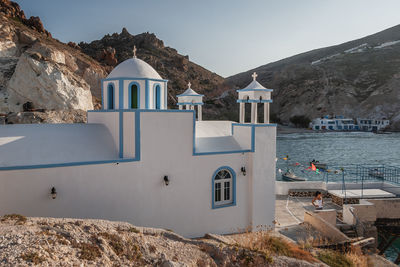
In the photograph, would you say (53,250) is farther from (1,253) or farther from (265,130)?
(265,130)

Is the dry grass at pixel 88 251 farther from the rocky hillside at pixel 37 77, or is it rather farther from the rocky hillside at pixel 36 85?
the rocky hillside at pixel 36 85

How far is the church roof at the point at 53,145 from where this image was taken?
757cm

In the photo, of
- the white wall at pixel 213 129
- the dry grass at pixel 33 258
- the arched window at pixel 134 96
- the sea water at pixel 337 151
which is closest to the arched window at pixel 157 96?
the arched window at pixel 134 96

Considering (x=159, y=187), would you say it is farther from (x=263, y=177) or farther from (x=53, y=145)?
(x=263, y=177)

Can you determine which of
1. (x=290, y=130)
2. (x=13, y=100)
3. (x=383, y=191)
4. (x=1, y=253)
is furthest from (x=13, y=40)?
(x=290, y=130)

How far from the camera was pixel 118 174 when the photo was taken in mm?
8383

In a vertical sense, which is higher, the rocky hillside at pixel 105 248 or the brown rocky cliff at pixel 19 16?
the brown rocky cliff at pixel 19 16

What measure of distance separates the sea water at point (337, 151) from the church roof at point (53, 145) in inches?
880

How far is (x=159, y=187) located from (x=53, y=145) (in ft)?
11.0

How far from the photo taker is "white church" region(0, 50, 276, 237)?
25.0ft

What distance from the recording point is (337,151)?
4453 centimetres

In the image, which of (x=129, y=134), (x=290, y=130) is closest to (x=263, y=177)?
(x=129, y=134)

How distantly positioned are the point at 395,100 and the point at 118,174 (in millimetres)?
81090

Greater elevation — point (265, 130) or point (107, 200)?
point (265, 130)
